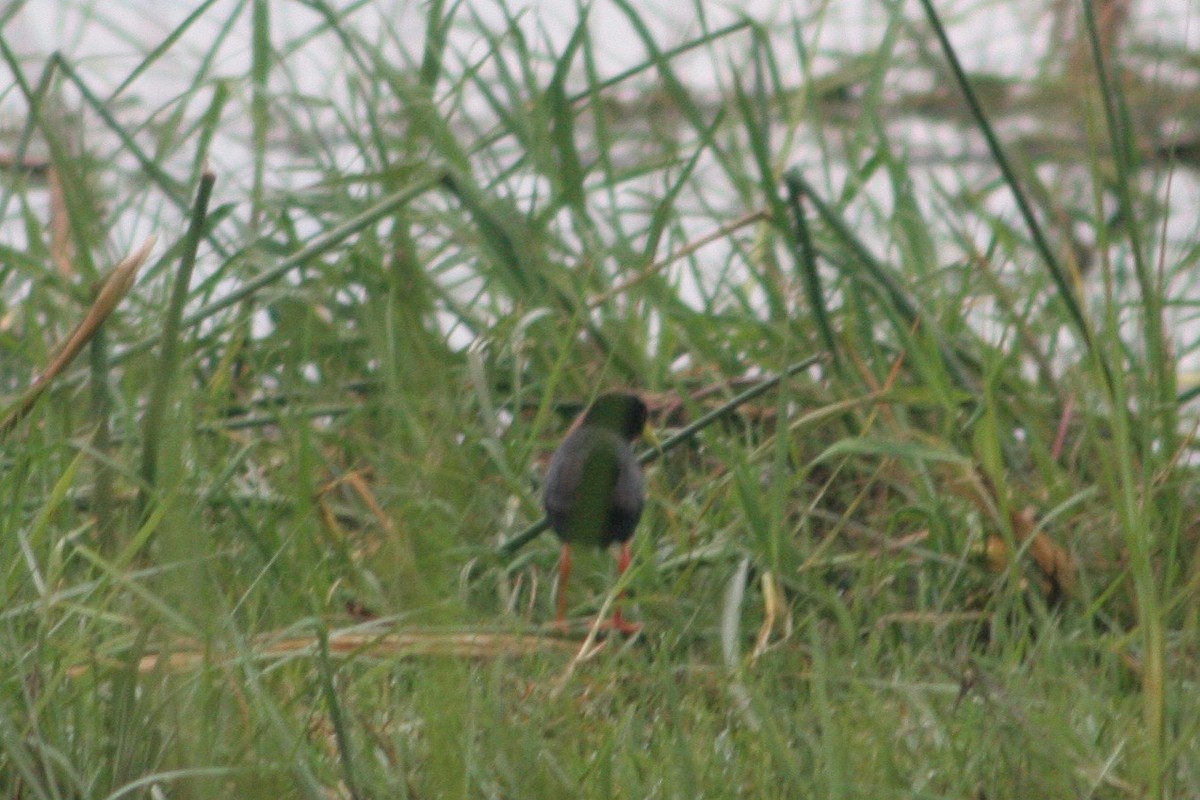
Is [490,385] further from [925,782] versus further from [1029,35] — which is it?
[1029,35]

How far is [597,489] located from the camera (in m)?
2.04

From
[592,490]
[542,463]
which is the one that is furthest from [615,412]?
[542,463]

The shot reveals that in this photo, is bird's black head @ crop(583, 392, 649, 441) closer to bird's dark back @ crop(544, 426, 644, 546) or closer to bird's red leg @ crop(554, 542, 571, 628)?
bird's dark back @ crop(544, 426, 644, 546)

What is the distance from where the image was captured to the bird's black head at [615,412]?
215 centimetres

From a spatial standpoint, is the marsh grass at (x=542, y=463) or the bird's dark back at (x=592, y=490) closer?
the marsh grass at (x=542, y=463)

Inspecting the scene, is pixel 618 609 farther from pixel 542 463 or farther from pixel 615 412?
pixel 542 463

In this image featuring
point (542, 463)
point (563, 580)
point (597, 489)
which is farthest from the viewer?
point (542, 463)

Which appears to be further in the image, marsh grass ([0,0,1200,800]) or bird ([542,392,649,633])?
bird ([542,392,649,633])

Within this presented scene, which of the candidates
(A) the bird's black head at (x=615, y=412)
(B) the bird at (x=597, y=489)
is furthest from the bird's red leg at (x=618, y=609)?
(A) the bird's black head at (x=615, y=412)

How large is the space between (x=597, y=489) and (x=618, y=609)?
14cm

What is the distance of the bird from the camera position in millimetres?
2062

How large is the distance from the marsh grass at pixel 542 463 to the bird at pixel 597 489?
5cm

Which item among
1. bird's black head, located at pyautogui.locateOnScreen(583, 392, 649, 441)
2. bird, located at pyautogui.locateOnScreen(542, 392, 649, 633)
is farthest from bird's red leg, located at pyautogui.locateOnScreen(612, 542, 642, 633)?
bird's black head, located at pyautogui.locateOnScreen(583, 392, 649, 441)

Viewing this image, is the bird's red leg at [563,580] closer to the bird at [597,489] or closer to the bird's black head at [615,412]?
the bird at [597,489]
